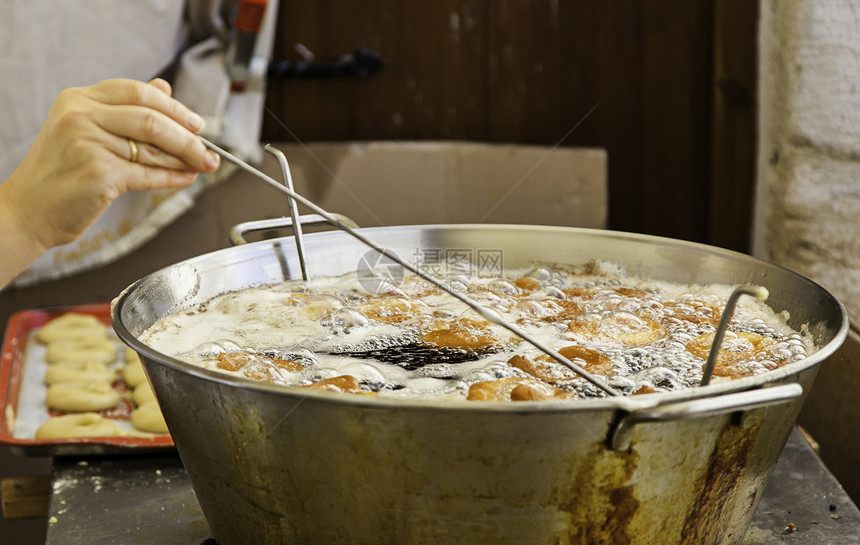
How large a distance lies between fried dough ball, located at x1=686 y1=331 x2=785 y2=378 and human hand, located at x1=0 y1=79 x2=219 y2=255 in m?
0.55

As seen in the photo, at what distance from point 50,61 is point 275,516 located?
153 centimetres

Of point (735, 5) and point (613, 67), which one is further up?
point (735, 5)

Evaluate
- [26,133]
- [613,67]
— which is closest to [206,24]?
[26,133]

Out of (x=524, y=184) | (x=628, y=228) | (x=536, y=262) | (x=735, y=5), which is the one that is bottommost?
(x=628, y=228)

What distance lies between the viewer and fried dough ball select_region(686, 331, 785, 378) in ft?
2.29

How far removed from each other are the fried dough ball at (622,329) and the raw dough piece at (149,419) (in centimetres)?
67

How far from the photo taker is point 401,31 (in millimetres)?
2082

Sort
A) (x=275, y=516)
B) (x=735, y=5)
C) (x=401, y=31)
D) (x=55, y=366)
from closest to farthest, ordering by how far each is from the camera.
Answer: (x=275, y=516) → (x=55, y=366) → (x=735, y=5) → (x=401, y=31)

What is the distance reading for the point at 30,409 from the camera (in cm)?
128

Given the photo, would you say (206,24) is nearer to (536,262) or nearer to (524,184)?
(524,184)

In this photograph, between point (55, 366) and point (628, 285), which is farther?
point (55, 366)

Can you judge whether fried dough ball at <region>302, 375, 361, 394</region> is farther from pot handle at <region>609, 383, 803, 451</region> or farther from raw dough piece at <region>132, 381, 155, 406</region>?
raw dough piece at <region>132, 381, 155, 406</region>

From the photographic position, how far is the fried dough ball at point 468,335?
786mm

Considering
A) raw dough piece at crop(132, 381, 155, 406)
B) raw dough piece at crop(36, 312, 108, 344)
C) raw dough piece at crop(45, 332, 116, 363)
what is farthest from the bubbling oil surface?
raw dough piece at crop(36, 312, 108, 344)
